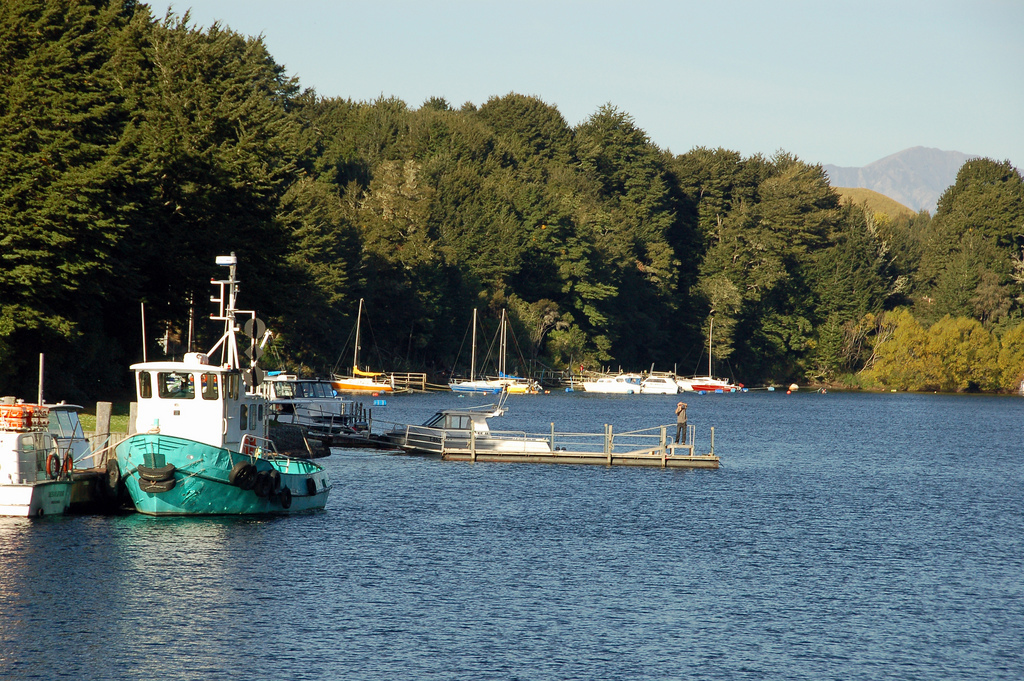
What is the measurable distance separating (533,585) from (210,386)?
501 inches

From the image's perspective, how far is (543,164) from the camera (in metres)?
156

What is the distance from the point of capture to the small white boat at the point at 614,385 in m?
133

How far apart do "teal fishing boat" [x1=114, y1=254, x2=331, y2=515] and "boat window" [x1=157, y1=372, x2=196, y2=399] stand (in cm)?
3

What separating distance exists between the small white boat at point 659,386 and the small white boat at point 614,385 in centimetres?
208

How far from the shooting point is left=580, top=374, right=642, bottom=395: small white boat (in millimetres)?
132875

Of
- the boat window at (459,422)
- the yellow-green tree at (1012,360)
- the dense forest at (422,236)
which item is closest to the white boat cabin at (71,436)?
the dense forest at (422,236)

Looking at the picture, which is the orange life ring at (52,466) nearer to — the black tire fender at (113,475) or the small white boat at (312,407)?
the black tire fender at (113,475)

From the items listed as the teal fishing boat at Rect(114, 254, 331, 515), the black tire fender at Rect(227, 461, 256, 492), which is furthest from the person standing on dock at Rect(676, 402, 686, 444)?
the black tire fender at Rect(227, 461, 256, 492)

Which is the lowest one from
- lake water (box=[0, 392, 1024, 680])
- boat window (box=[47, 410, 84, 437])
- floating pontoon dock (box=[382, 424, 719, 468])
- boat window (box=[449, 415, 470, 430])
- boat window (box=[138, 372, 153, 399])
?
lake water (box=[0, 392, 1024, 680])

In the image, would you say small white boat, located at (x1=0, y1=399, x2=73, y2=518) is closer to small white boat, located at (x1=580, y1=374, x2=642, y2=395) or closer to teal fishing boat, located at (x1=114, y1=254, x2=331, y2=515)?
teal fishing boat, located at (x1=114, y1=254, x2=331, y2=515)

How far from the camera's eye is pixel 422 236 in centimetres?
Result: 11800

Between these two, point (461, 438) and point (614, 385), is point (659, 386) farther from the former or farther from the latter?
point (461, 438)

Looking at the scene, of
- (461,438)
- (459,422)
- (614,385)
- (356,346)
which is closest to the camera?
(461,438)

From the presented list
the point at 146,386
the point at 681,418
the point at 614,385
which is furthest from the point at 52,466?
the point at 614,385
